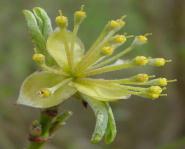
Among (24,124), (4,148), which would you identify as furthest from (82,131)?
(4,148)

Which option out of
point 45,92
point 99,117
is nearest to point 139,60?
point 99,117

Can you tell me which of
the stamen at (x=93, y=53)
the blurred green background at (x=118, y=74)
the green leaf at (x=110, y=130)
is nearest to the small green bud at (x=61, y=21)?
the stamen at (x=93, y=53)

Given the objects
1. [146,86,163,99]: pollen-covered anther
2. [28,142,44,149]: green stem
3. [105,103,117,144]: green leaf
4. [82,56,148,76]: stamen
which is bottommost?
[28,142,44,149]: green stem

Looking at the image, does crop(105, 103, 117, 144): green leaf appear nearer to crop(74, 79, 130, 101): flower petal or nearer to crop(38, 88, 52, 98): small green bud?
crop(74, 79, 130, 101): flower petal

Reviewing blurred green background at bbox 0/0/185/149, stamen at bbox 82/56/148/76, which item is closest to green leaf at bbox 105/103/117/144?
stamen at bbox 82/56/148/76

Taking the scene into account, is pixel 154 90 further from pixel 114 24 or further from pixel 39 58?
pixel 39 58

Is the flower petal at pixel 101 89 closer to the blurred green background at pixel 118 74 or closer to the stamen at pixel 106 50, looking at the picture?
the stamen at pixel 106 50
